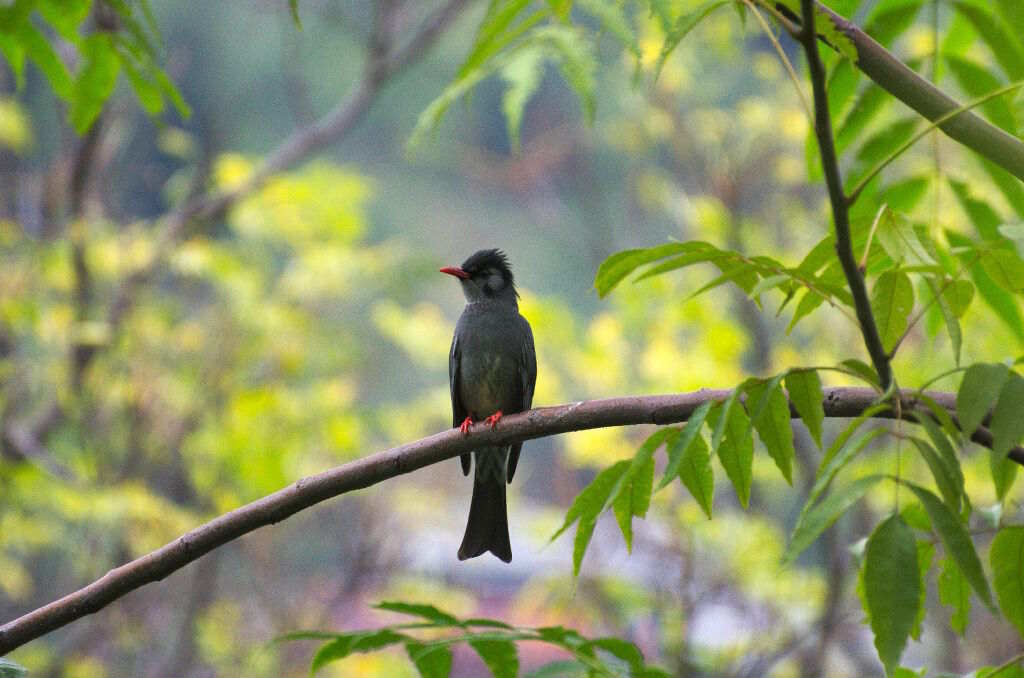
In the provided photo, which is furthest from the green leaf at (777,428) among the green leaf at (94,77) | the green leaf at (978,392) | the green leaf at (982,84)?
the green leaf at (94,77)

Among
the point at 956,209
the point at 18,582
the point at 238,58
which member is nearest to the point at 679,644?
the point at 956,209

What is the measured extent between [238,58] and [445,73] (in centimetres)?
208

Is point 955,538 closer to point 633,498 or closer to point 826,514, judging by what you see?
point 826,514

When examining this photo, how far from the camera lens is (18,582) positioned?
7.08m

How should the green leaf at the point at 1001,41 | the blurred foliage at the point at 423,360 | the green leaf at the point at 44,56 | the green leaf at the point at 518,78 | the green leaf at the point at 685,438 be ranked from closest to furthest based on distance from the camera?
the green leaf at the point at 685,438
the green leaf at the point at 1001,41
the green leaf at the point at 44,56
the green leaf at the point at 518,78
the blurred foliage at the point at 423,360

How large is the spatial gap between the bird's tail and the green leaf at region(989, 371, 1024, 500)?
1.43 meters

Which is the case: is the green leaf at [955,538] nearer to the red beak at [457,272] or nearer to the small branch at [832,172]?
the small branch at [832,172]

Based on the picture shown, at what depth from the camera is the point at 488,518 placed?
2.32 meters

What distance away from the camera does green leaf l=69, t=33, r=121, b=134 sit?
5.13ft

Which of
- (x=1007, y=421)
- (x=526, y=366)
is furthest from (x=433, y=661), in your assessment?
(x=526, y=366)

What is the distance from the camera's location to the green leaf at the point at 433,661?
3.89 ft

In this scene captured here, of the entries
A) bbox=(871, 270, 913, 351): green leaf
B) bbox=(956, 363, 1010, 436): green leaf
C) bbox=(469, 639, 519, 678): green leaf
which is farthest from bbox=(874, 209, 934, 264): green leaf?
bbox=(469, 639, 519, 678): green leaf

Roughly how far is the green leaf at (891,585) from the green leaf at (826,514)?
0.04m

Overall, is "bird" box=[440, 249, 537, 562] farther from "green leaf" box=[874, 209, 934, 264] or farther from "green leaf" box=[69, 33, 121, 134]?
"green leaf" box=[874, 209, 934, 264]
